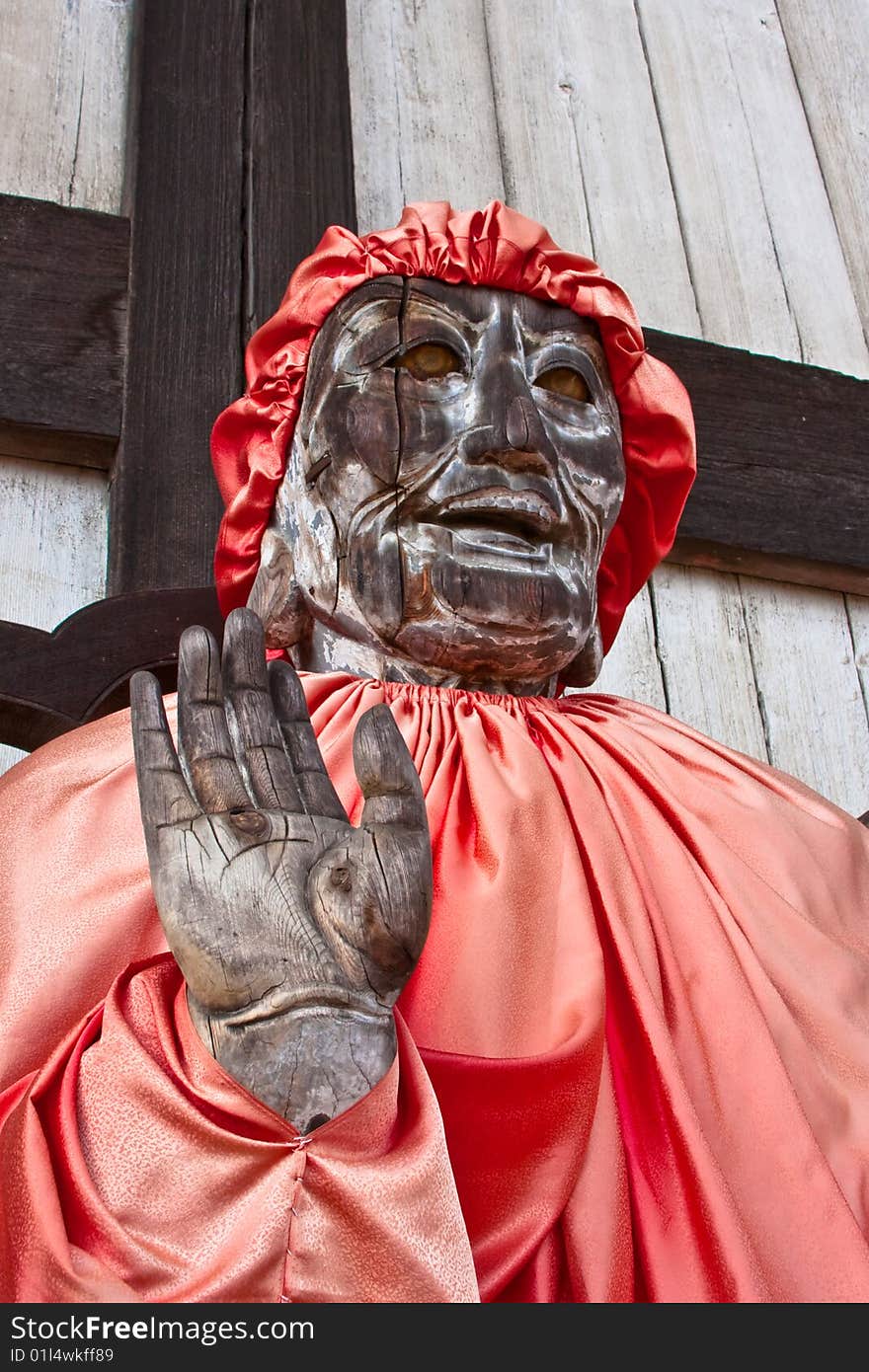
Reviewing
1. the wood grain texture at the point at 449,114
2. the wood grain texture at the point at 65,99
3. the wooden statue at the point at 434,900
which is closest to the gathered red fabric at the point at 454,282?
the wooden statue at the point at 434,900

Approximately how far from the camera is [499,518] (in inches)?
66.4

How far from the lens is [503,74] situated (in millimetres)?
2869

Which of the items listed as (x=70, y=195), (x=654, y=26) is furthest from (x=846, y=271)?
(x=70, y=195)

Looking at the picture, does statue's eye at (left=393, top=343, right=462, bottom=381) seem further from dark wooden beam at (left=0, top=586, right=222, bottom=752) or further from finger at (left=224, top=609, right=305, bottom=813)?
finger at (left=224, top=609, right=305, bottom=813)

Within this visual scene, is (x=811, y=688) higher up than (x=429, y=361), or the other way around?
(x=429, y=361)

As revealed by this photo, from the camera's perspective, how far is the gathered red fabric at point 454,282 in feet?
5.94

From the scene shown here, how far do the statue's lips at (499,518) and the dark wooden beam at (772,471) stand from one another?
84 cm

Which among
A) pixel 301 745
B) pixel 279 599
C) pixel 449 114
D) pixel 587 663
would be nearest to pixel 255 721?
pixel 301 745

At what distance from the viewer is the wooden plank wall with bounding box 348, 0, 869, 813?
248cm

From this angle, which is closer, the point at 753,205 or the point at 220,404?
the point at 220,404

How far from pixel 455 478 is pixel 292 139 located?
1047 mm

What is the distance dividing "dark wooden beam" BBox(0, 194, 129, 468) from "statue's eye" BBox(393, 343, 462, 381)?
579mm

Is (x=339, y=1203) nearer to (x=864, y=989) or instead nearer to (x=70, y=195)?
(x=864, y=989)

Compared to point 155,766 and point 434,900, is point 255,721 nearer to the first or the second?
point 155,766
